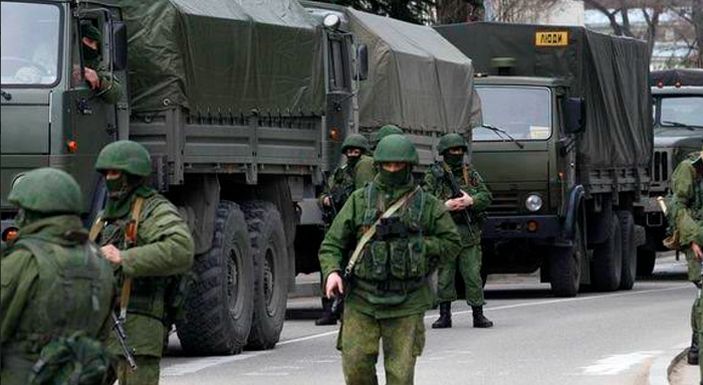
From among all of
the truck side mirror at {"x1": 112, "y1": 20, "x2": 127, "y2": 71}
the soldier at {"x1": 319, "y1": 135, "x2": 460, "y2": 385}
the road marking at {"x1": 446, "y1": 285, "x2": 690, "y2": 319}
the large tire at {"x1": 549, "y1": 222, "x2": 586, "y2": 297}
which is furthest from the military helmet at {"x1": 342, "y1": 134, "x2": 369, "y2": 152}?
the soldier at {"x1": 319, "y1": 135, "x2": 460, "y2": 385}

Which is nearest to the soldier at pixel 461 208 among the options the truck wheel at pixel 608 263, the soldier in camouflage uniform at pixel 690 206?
the soldier in camouflage uniform at pixel 690 206

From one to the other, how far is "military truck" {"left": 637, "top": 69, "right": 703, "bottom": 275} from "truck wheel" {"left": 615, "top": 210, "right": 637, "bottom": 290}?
3.58 feet

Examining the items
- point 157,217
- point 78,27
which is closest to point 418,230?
point 157,217

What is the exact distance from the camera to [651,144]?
28469mm

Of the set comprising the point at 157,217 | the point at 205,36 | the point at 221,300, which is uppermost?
the point at 205,36

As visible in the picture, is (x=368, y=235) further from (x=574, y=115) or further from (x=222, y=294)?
(x=574, y=115)

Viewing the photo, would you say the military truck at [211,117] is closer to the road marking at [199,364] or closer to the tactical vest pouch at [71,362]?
the road marking at [199,364]

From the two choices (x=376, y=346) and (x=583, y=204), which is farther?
(x=583, y=204)

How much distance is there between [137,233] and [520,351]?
7596 mm

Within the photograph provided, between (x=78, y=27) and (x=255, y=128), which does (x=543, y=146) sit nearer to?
(x=255, y=128)

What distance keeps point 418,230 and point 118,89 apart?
4.53 metres

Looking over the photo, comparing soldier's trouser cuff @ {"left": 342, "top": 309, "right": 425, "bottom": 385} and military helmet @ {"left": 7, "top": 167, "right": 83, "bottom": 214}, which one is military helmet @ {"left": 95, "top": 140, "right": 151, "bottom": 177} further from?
military helmet @ {"left": 7, "top": 167, "right": 83, "bottom": 214}

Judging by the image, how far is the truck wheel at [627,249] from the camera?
1040 inches

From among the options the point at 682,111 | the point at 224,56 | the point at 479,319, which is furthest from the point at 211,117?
the point at 682,111
